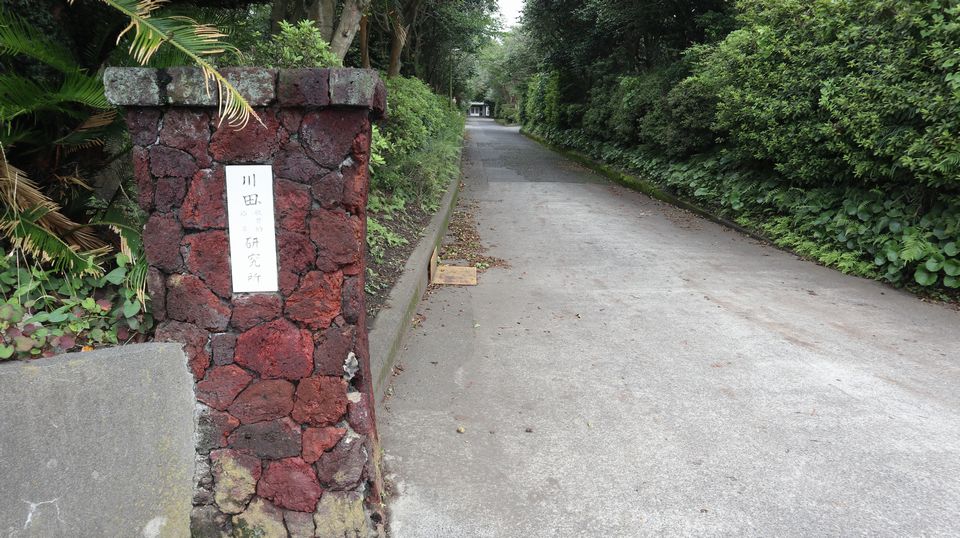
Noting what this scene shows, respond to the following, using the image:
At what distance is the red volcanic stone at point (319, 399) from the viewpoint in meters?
2.58

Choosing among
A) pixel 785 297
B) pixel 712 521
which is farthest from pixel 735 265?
pixel 712 521

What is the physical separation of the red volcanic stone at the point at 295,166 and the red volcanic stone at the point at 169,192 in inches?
14.9

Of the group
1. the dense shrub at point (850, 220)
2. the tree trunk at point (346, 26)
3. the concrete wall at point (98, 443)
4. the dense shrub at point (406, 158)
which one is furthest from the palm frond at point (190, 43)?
the dense shrub at point (850, 220)

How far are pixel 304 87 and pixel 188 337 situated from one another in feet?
3.68

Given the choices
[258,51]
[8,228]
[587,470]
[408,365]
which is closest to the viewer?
[8,228]

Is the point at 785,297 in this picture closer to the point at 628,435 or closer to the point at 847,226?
the point at 847,226

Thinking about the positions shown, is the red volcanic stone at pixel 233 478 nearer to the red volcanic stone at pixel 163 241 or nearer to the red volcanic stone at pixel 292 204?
the red volcanic stone at pixel 163 241

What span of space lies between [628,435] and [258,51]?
4033 millimetres

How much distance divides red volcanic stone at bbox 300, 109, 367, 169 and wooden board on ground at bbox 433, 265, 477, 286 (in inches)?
172

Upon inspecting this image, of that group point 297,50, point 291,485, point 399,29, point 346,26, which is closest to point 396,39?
point 399,29

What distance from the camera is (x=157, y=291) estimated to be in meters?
2.48

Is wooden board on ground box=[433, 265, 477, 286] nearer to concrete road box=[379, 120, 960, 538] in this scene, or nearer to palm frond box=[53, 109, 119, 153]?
concrete road box=[379, 120, 960, 538]

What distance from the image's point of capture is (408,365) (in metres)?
4.59

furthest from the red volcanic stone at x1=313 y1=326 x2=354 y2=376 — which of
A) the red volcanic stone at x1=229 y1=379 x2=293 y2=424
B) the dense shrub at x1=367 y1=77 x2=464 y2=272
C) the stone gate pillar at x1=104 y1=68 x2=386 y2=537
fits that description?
the dense shrub at x1=367 y1=77 x2=464 y2=272
